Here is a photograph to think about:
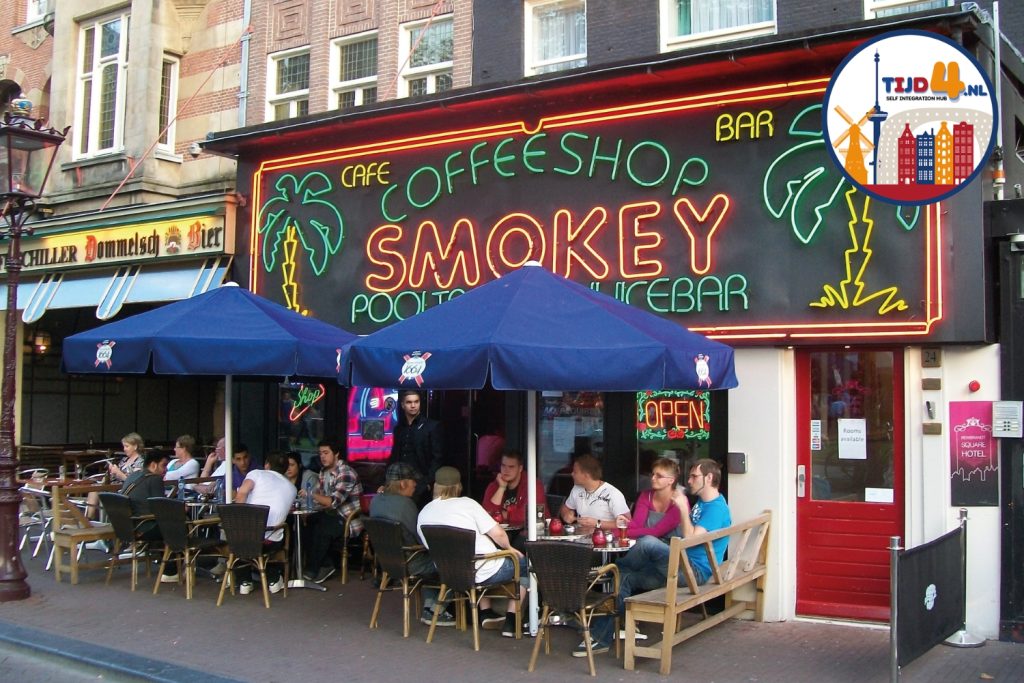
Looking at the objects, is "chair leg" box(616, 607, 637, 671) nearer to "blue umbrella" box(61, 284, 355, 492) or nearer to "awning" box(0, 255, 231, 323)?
"blue umbrella" box(61, 284, 355, 492)

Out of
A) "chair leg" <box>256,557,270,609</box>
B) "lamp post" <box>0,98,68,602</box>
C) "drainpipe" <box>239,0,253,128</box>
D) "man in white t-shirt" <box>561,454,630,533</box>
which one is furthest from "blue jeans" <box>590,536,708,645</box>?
"drainpipe" <box>239,0,253,128</box>

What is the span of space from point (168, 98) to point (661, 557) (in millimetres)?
12402

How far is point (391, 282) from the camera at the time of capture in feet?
37.2

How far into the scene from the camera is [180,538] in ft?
30.5

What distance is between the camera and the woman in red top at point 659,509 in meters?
8.04

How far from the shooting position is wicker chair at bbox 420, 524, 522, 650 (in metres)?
7.54

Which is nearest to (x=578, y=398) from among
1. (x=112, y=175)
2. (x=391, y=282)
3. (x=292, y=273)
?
(x=391, y=282)

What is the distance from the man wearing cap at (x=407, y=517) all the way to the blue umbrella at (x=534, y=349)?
0.90 m

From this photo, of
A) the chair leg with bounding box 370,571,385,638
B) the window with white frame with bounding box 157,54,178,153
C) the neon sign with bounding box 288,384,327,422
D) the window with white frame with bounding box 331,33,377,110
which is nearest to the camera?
the chair leg with bounding box 370,571,385,638

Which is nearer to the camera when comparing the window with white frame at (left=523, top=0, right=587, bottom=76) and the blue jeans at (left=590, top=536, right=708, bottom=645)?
the blue jeans at (left=590, top=536, right=708, bottom=645)

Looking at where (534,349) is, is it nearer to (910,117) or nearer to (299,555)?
(910,117)

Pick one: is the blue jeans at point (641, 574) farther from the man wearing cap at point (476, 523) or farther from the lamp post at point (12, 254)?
the lamp post at point (12, 254)

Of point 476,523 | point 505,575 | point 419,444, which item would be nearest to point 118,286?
point 419,444

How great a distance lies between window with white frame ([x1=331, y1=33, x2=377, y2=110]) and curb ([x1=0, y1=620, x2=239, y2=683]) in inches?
329
